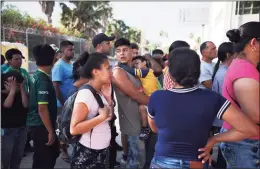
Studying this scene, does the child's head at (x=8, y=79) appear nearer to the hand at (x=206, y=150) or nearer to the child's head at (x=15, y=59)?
the child's head at (x=15, y=59)

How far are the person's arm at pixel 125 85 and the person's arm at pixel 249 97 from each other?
122 cm

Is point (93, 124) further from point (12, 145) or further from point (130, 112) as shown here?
point (12, 145)

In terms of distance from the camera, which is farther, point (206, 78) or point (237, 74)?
point (206, 78)

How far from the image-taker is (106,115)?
1990 millimetres

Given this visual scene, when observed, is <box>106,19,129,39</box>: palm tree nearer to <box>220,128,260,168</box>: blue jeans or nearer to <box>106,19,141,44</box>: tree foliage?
<box>106,19,141,44</box>: tree foliage

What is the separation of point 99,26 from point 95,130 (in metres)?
28.8

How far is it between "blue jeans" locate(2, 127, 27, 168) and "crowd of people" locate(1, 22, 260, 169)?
1cm

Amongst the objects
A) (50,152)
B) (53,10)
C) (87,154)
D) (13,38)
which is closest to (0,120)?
(50,152)

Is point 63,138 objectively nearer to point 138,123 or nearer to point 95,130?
point 95,130

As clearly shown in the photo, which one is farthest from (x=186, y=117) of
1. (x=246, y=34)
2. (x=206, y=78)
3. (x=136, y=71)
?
(x=206, y=78)

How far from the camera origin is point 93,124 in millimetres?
1966

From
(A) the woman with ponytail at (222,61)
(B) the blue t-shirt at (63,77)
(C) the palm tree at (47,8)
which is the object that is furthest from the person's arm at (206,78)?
(C) the palm tree at (47,8)

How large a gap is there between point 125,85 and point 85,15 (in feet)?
86.3

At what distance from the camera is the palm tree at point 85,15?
2695 cm
